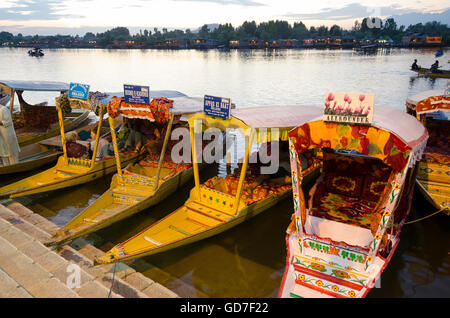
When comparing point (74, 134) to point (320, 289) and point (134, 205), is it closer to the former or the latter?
point (134, 205)

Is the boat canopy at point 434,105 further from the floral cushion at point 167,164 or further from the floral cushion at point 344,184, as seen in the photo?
the floral cushion at point 167,164

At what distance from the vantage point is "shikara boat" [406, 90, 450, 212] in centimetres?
829

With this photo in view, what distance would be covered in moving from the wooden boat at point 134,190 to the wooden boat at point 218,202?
115cm

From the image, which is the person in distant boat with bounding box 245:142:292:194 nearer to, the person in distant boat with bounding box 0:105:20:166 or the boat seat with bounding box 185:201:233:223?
the boat seat with bounding box 185:201:233:223

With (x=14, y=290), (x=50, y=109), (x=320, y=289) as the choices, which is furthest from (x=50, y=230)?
(x=50, y=109)

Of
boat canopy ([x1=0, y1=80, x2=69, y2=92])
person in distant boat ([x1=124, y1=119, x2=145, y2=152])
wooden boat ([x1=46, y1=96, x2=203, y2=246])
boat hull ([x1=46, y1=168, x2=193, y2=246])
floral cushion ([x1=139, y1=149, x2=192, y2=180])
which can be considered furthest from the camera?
boat canopy ([x1=0, y1=80, x2=69, y2=92])

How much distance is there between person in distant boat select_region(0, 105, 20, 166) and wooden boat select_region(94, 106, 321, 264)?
21.4ft

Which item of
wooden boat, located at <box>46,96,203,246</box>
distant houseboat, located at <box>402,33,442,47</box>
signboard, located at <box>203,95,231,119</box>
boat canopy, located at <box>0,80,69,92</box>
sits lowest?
wooden boat, located at <box>46,96,203,246</box>

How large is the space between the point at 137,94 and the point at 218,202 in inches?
145

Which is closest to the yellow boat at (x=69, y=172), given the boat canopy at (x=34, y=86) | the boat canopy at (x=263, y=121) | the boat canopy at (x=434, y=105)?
the boat canopy at (x=263, y=121)

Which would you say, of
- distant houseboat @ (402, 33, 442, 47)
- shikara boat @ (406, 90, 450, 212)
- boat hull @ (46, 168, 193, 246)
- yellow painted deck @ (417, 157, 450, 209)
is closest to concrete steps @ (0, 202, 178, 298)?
boat hull @ (46, 168, 193, 246)

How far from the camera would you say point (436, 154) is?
32.8 feet

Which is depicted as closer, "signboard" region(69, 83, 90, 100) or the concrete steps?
the concrete steps

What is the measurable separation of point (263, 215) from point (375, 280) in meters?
3.99
